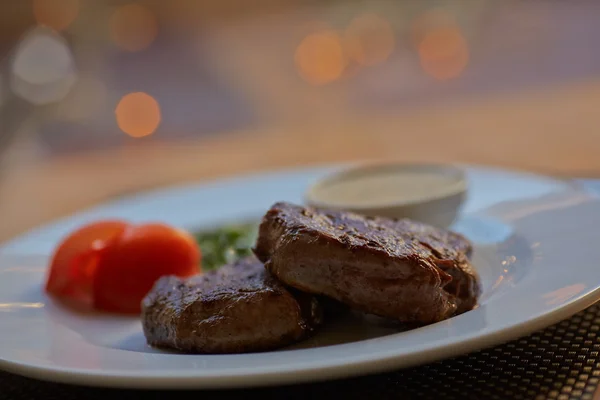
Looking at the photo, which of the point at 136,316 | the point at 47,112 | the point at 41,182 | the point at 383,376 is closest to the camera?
the point at 383,376

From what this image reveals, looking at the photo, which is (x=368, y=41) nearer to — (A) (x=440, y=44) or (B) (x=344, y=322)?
(A) (x=440, y=44)

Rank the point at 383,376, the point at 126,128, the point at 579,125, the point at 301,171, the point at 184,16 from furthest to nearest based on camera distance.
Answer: the point at 184,16
the point at 126,128
the point at 579,125
the point at 301,171
the point at 383,376

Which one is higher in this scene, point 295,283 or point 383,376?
point 295,283

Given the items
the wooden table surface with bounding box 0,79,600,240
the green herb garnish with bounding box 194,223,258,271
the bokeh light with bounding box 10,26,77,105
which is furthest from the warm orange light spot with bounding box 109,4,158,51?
the green herb garnish with bounding box 194,223,258,271

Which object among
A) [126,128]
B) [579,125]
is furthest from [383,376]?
[126,128]

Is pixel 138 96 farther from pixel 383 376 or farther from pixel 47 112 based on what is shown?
pixel 383 376

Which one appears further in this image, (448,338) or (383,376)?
(383,376)
